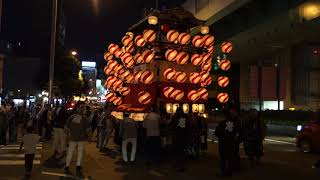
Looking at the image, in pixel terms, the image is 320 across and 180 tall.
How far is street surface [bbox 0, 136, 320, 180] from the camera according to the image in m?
12.4

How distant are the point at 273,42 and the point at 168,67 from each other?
32446 millimetres

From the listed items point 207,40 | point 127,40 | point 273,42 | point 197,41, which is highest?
point 273,42

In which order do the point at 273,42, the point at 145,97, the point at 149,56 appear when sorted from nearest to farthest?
the point at 145,97 → the point at 149,56 → the point at 273,42

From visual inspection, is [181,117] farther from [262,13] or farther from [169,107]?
[262,13]

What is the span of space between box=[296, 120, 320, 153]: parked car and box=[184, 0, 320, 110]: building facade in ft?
9.02

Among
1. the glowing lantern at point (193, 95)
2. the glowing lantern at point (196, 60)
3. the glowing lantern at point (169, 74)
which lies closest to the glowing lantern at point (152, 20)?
the glowing lantern at point (196, 60)

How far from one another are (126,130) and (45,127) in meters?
7.51

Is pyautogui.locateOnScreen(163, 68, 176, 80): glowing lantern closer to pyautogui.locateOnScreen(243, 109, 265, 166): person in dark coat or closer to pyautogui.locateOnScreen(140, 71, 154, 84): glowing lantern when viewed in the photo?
pyautogui.locateOnScreen(140, 71, 154, 84): glowing lantern

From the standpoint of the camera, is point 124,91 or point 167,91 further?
point 124,91

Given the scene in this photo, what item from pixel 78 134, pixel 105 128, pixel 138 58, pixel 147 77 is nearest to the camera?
pixel 78 134

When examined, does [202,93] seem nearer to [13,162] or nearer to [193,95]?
[193,95]

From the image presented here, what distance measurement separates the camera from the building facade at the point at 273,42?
25.2m

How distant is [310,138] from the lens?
1873 cm

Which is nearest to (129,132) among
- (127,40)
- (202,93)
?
(202,93)
